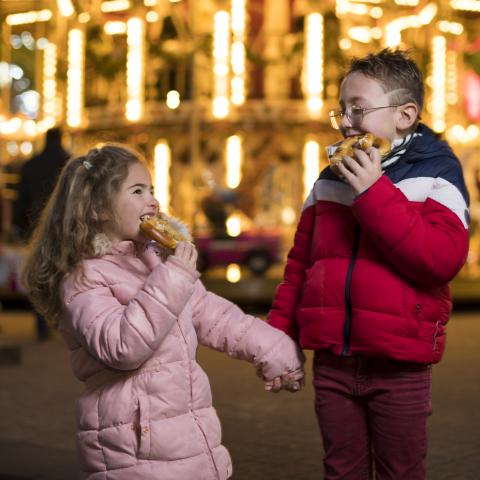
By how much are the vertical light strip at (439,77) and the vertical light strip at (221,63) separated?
3.95m

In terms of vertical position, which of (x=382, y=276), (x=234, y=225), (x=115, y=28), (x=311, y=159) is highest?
(x=115, y=28)

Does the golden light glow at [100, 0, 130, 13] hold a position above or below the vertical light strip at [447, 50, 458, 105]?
above

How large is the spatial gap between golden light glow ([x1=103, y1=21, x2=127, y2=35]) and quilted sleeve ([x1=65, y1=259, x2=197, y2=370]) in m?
19.3

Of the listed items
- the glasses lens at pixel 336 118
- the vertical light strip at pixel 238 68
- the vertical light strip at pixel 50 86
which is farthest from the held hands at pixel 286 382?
the vertical light strip at pixel 50 86

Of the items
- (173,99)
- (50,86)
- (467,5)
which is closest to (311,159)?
(173,99)

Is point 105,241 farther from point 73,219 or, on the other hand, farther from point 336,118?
point 336,118

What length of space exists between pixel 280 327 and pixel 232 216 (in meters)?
16.6

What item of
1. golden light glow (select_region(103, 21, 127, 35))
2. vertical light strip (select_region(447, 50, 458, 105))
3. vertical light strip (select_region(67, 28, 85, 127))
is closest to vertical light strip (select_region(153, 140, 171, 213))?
vertical light strip (select_region(67, 28, 85, 127))

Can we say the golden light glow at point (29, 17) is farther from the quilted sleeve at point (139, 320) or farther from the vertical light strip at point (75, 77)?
the quilted sleeve at point (139, 320)

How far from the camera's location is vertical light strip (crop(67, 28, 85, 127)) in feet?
71.4

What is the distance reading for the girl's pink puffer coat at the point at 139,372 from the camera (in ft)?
10.7

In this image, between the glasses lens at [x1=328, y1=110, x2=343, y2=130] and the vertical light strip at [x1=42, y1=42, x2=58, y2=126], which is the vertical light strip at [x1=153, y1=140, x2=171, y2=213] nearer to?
the vertical light strip at [x1=42, y1=42, x2=58, y2=126]

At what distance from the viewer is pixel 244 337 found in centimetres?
365

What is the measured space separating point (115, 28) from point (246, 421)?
54.5 feet
